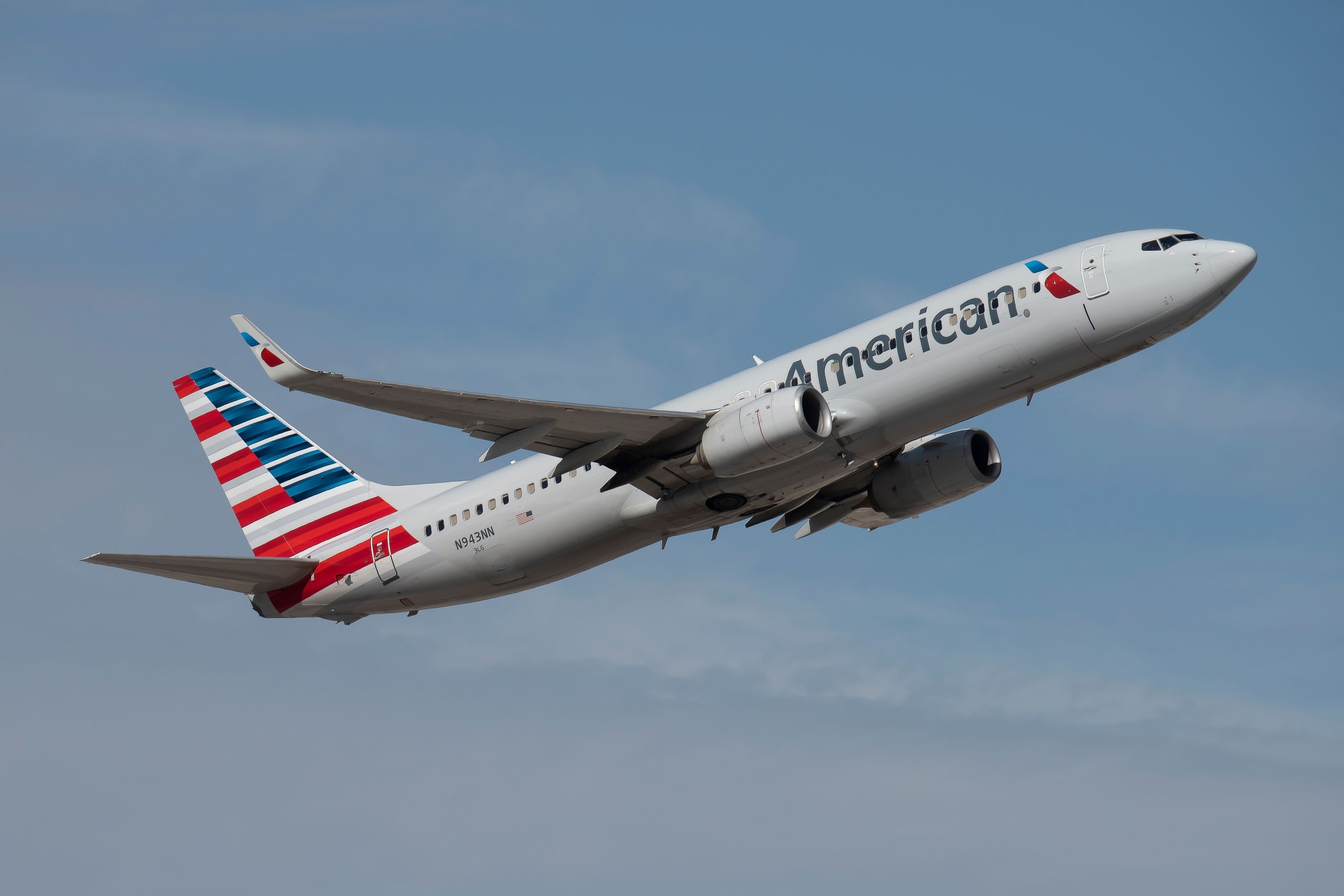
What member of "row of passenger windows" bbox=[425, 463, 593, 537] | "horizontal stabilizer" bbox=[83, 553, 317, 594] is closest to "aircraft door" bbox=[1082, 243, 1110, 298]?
"row of passenger windows" bbox=[425, 463, 593, 537]

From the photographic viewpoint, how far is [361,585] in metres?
37.6

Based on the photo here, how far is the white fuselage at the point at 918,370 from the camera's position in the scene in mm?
30641

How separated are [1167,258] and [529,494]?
16142mm

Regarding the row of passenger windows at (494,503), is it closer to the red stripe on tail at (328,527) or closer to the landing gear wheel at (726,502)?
Answer: the red stripe on tail at (328,527)

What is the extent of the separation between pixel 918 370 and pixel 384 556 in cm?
1534

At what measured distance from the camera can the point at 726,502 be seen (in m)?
33.4

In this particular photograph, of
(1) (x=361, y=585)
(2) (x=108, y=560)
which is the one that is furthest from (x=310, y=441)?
(2) (x=108, y=560)

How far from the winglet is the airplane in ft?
0.13

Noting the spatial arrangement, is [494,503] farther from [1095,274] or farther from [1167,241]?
[1167,241]

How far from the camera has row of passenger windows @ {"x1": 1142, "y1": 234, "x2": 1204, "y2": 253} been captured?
30.9 m

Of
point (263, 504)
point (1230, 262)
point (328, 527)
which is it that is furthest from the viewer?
point (263, 504)

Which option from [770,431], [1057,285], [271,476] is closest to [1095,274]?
[1057,285]

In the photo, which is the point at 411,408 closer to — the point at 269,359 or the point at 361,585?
the point at 269,359

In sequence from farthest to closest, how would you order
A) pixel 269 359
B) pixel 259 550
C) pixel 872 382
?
pixel 259 550, pixel 872 382, pixel 269 359
